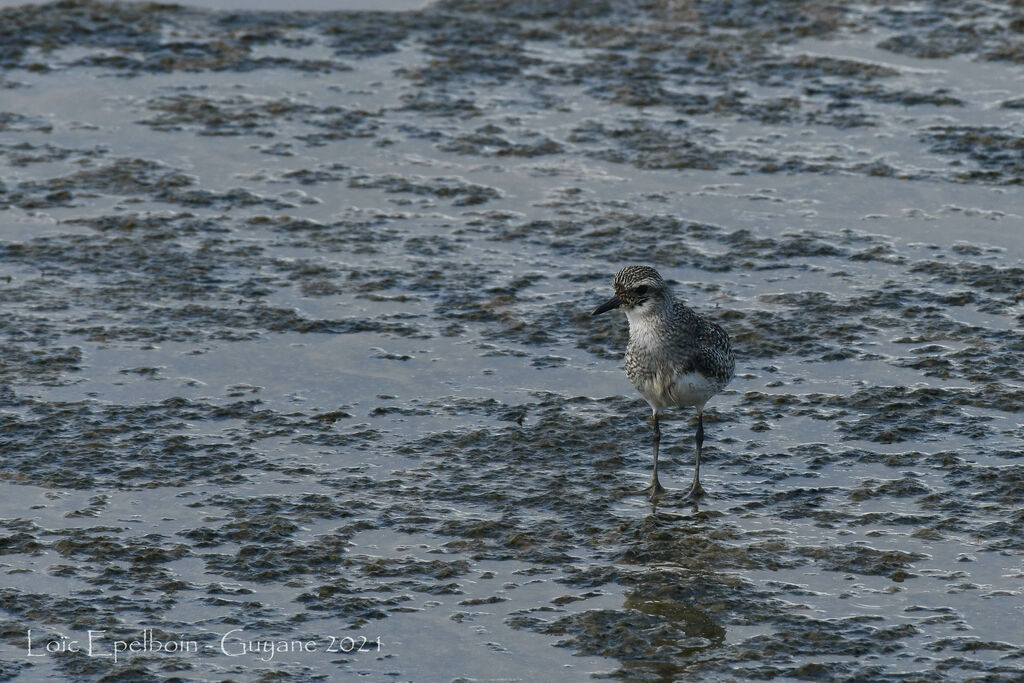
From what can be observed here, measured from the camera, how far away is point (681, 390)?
32.7 ft

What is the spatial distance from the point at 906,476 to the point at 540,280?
3.81m

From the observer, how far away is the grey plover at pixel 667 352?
995 centimetres

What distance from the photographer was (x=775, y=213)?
13688 millimetres

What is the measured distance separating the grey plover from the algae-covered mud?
48 centimetres

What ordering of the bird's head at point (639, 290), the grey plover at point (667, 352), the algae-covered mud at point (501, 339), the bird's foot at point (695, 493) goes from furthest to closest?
the bird's head at point (639, 290) → the grey plover at point (667, 352) → the bird's foot at point (695, 493) → the algae-covered mud at point (501, 339)

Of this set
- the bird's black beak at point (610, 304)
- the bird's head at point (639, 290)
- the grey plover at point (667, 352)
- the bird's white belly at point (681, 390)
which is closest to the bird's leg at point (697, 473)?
the grey plover at point (667, 352)

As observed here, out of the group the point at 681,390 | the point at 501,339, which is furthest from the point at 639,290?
the point at 501,339

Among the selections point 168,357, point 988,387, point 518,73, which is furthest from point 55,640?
point 518,73

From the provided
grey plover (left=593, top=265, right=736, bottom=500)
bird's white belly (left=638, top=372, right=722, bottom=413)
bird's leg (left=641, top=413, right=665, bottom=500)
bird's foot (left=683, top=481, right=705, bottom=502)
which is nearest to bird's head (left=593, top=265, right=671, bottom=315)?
grey plover (left=593, top=265, right=736, bottom=500)

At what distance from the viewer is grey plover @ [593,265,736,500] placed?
9.95 meters

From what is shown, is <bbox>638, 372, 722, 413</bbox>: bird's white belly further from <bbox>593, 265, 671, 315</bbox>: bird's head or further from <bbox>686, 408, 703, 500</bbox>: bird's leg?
<bbox>593, 265, 671, 315</bbox>: bird's head

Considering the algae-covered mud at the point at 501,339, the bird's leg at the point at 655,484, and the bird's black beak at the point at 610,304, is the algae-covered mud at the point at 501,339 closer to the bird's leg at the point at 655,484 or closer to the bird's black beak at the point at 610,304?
the bird's leg at the point at 655,484

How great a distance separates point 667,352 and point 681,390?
0.25 meters

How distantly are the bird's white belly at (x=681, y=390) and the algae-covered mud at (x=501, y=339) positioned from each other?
0.48m
